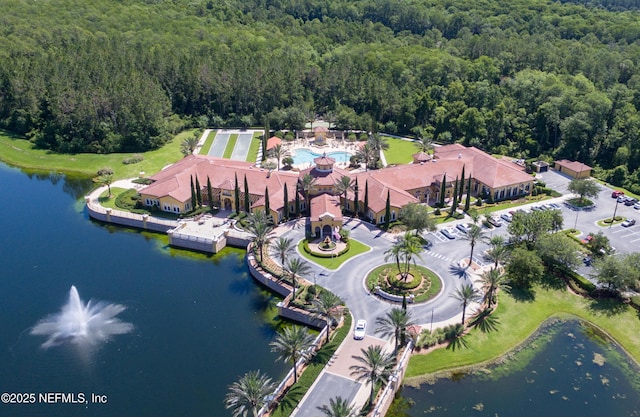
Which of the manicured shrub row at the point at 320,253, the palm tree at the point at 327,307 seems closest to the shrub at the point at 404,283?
the palm tree at the point at 327,307

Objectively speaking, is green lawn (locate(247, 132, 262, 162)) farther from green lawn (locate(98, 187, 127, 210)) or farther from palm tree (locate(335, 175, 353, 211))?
palm tree (locate(335, 175, 353, 211))

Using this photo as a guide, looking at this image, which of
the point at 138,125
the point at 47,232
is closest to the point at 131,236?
the point at 47,232

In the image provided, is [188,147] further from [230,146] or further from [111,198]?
[111,198]

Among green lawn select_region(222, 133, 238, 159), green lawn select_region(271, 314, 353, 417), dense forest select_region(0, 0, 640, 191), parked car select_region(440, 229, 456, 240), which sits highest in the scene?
dense forest select_region(0, 0, 640, 191)

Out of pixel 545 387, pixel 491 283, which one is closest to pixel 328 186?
pixel 491 283

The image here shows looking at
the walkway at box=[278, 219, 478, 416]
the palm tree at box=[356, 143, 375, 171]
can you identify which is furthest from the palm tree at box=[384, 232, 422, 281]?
the palm tree at box=[356, 143, 375, 171]
